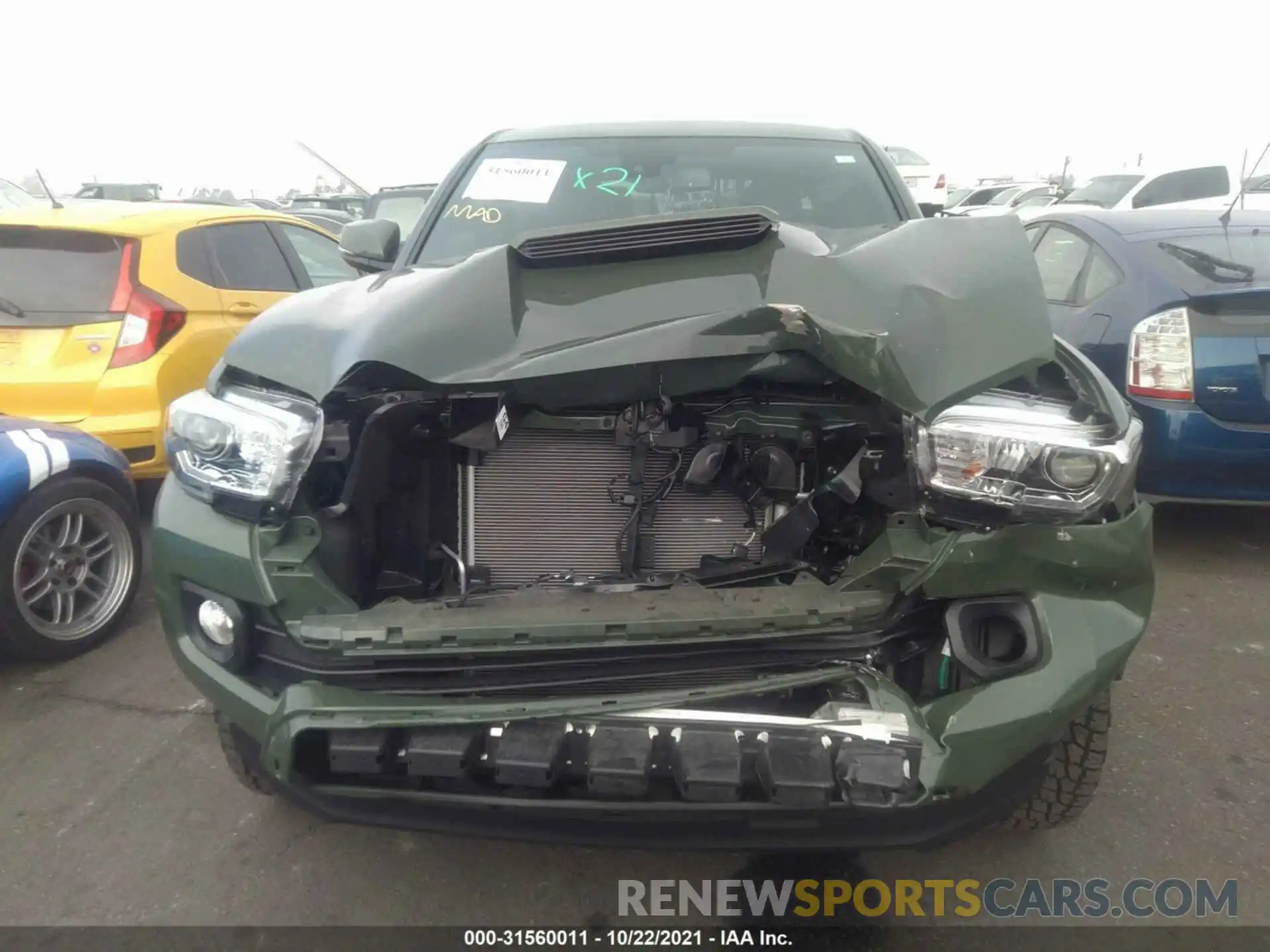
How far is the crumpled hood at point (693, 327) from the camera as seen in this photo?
182 cm

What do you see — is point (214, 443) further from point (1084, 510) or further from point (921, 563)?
point (1084, 510)

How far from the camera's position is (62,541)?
10.9ft

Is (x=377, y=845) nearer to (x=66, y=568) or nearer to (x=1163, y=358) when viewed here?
(x=66, y=568)

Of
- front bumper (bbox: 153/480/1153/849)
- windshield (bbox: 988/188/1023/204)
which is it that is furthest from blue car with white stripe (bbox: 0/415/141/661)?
windshield (bbox: 988/188/1023/204)

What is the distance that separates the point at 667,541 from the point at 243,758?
3.63ft

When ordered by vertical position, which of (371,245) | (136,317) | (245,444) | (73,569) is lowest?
(73,569)

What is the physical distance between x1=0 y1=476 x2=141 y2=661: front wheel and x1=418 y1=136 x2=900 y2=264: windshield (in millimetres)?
1616

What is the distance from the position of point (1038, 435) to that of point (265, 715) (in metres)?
1.67

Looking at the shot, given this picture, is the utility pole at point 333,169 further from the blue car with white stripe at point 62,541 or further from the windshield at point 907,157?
the windshield at point 907,157

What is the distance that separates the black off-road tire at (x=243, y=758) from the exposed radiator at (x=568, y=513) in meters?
0.64

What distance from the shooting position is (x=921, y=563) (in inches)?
71.4

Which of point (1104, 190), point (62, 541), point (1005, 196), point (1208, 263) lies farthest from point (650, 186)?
point (1005, 196)

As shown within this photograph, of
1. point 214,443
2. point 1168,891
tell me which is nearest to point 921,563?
point 1168,891

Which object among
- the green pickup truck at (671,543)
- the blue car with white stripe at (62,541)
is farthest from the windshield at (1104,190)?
the blue car with white stripe at (62,541)
